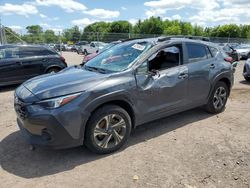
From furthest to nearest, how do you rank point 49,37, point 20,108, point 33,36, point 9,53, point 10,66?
1. point 49,37
2. point 33,36
3. point 9,53
4. point 10,66
5. point 20,108

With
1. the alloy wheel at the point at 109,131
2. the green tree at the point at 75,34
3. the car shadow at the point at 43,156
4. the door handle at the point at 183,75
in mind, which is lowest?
the car shadow at the point at 43,156

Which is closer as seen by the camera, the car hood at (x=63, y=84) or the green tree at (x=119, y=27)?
the car hood at (x=63, y=84)

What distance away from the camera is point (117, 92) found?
3959mm

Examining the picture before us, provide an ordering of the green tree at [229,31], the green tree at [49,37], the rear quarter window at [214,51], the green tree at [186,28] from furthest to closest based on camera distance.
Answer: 1. the green tree at [186,28]
2. the green tree at [229,31]
3. the green tree at [49,37]
4. the rear quarter window at [214,51]

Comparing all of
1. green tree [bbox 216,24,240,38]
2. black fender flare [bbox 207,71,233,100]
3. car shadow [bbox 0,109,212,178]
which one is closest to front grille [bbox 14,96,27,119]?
car shadow [bbox 0,109,212,178]

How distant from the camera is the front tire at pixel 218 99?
568 centimetres

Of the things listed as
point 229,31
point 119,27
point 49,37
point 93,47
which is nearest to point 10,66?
point 93,47

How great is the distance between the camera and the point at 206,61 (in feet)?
17.8

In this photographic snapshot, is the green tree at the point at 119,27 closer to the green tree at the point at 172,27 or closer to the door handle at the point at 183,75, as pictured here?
the green tree at the point at 172,27

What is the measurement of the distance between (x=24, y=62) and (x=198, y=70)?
632 centimetres

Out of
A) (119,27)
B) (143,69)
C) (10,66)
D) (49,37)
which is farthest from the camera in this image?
(119,27)

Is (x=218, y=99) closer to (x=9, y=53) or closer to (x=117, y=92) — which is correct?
(x=117, y=92)

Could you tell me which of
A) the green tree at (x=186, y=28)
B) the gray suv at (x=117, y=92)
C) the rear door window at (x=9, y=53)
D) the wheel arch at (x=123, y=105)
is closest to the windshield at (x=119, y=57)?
the gray suv at (x=117, y=92)

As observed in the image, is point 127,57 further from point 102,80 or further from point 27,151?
point 27,151
